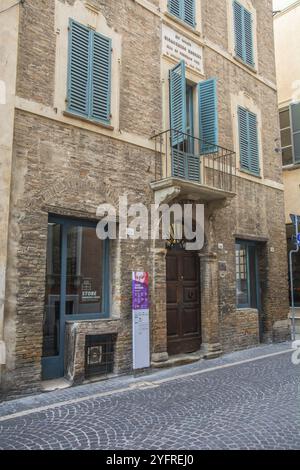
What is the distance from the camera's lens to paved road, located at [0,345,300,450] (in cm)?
430

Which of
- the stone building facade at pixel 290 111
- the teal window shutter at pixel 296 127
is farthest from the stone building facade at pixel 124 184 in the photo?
the teal window shutter at pixel 296 127

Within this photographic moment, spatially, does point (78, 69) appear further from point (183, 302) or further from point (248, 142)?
point (248, 142)

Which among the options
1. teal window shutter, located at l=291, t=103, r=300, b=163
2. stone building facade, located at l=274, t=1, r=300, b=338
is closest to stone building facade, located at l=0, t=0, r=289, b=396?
stone building facade, located at l=274, t=1, r=300, b=338

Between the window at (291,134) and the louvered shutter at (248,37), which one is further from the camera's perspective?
the window at (291,134)

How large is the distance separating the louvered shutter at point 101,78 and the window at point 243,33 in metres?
5.10

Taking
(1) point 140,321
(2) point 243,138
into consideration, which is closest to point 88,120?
(1) point 140,321

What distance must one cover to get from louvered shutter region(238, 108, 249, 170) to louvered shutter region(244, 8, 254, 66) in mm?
1832

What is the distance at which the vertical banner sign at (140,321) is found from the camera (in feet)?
24.4

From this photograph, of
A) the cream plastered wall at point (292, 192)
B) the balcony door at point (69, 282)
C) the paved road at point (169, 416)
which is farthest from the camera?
the cream plastered wall at point (292, 192)

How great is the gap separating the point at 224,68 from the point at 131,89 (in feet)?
12.5

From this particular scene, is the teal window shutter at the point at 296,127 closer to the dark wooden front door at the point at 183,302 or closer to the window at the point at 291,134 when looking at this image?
the window at the point at 291,134

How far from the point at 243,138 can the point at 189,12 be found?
11.4 feet
